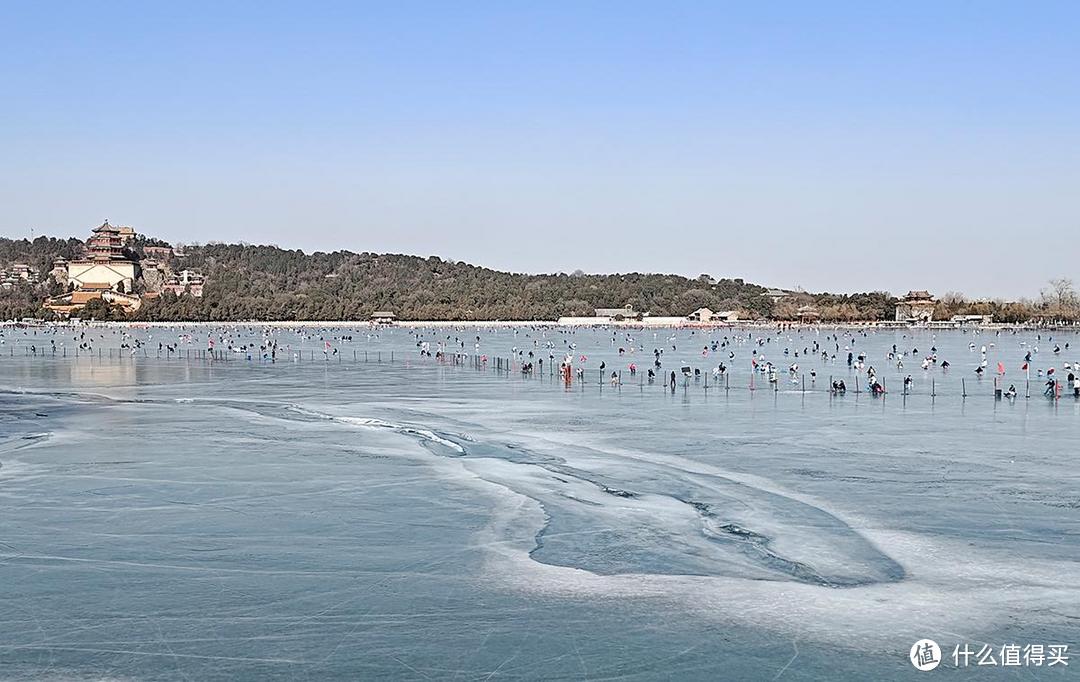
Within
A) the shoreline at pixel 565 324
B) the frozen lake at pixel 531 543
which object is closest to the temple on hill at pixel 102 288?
the shoreline at pixel 565 324

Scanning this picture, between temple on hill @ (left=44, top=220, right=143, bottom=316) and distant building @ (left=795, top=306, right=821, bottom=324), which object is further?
distant building @ (left=795, top=306, right=821, bottom=324)

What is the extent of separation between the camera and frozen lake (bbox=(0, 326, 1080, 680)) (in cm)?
1003

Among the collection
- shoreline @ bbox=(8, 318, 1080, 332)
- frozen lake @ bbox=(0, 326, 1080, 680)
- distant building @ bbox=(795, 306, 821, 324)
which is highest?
distant building @ bbox=(795, 306, 821, 324)

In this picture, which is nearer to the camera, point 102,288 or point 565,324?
point 565,324

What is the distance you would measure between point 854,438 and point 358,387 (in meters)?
21.3

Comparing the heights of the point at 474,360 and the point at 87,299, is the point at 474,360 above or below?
below

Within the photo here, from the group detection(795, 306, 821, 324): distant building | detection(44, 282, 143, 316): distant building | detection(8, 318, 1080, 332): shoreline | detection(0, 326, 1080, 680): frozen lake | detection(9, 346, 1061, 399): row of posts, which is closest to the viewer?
detection(0, 326, 1080, 680): frozen lake

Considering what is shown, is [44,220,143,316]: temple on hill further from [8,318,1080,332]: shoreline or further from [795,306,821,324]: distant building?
[795,306,821,324]: distant building

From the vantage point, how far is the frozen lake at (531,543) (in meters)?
10.0

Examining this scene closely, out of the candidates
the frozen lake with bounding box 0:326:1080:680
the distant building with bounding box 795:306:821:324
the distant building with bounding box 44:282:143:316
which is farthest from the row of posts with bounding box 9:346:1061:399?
the distant building with bounding box 795:306:821:324

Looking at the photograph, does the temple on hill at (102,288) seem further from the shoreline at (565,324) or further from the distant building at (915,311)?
the distant building at (915,311)

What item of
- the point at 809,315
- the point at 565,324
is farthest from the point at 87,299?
the point at 809,315

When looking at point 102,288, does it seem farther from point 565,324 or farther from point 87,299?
point 565,324

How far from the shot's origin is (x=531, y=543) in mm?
14125
